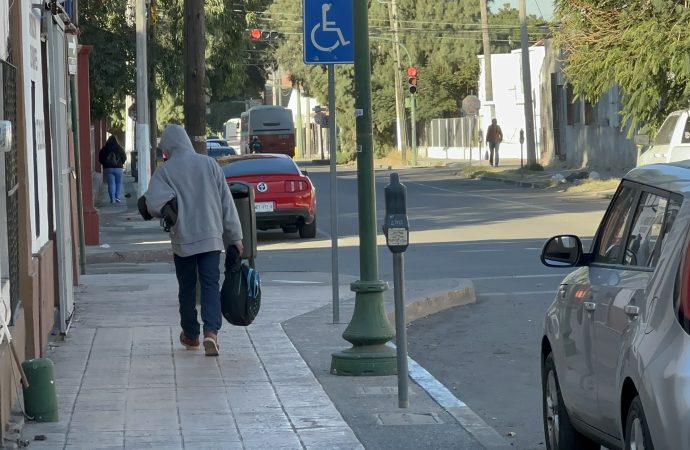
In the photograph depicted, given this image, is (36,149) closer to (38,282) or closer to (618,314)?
(38,282)

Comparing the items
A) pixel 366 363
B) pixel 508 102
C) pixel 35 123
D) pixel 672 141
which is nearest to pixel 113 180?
pixel 672 141

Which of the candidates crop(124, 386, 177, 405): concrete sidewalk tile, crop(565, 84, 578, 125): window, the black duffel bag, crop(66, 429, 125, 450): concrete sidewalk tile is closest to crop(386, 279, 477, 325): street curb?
the black duffel bag

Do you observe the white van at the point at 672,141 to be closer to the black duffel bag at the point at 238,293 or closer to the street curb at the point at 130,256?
the street curb at the point at 130,256

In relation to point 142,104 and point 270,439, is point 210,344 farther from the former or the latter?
point 142,104

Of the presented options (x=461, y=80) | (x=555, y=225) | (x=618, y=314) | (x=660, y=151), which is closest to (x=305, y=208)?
(x=555, y=225)

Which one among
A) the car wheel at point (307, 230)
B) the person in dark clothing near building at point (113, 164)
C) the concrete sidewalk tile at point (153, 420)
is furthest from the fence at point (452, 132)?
the concrete sidewalk tile at point (153, 420)

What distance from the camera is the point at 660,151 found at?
24.8m

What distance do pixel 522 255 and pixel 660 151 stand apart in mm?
7318

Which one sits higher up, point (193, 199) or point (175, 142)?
point (175, 142)

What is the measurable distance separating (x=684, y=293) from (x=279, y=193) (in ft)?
59.9

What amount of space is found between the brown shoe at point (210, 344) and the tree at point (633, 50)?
19045mm

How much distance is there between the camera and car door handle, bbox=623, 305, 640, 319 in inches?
211

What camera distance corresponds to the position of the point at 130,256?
19812 millimetres

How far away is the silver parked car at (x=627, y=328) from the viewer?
4.76 metres
